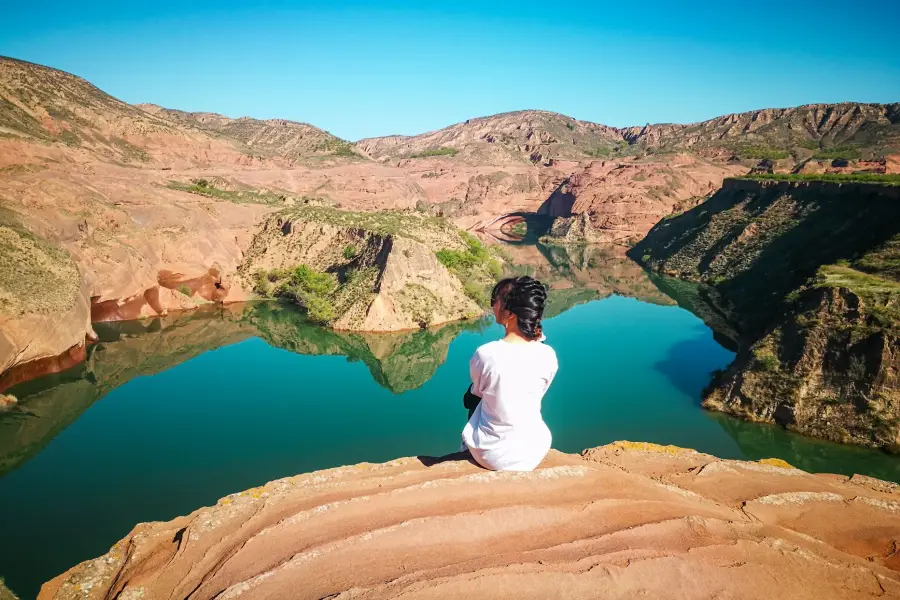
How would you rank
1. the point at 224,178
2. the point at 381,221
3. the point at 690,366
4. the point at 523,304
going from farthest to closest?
the point at 224,178, the point at 381,221, the point at 690,366, the point at 523,304

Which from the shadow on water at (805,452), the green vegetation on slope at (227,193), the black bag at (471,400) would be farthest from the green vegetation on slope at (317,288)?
the black bag at (471,400)

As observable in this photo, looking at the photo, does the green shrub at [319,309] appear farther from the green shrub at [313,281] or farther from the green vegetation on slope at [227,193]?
the green vegetation on slope at [227,193]

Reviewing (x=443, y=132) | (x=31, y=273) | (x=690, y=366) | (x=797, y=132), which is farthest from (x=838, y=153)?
(x=443, y=132)

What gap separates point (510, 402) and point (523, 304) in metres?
0.92

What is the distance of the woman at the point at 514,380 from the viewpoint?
5.07m

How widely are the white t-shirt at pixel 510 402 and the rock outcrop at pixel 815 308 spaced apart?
18282 mm

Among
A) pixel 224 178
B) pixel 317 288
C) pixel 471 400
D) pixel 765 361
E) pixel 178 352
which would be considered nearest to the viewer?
pixel 471 400

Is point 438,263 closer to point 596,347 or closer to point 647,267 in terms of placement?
point 596,347

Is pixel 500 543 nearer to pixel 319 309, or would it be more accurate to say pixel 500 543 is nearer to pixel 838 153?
pixel 319 309

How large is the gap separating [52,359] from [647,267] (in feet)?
162

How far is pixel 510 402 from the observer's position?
5.15 m

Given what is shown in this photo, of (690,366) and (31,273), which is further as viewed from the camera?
(690,366)

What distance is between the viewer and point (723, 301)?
39750mm

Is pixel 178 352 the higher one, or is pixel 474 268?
pixel 474 268
